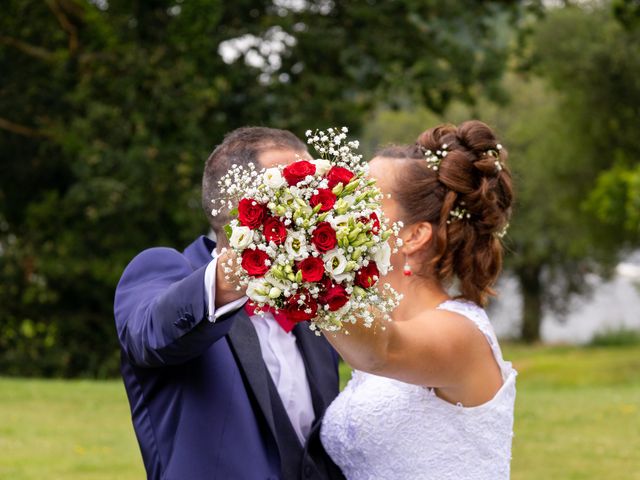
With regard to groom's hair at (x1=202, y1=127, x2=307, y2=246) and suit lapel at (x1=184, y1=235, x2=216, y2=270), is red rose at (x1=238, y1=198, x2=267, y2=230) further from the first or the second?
suit lapel at (x1=184, y1=235, x2=216, y2=270)

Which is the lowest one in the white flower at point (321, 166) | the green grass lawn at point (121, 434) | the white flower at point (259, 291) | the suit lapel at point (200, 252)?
the green grass lawn at point (121, 434)

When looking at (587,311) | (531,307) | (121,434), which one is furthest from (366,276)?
(587,311)

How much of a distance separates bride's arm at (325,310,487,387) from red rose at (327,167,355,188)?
452mm

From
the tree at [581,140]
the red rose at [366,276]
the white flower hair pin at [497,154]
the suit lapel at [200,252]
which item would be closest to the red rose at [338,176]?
the red rose at [366,276]

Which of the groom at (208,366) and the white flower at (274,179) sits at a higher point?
the white flower at (274,179)

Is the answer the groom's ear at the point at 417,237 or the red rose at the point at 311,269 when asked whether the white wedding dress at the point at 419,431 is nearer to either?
the groom's ear at the point at 417,237

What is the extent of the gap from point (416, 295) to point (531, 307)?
39132 millimetres

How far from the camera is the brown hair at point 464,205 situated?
4066mm

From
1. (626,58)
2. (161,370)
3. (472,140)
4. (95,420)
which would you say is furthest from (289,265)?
(626,58)

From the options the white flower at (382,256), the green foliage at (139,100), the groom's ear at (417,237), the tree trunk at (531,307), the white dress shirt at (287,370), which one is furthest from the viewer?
the tree trunk at (531,307)

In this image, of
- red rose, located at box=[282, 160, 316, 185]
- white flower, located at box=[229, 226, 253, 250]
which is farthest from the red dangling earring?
white flower, located at box=[229, 226, 253, 250]

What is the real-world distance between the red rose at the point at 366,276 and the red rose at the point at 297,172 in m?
0.29

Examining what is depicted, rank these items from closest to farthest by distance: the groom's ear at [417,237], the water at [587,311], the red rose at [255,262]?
the red rose at [255,262] < the groom's ear at [417,237] < the water at [587,311]

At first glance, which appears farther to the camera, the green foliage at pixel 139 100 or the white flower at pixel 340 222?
the green foliage at pixel 139 100
